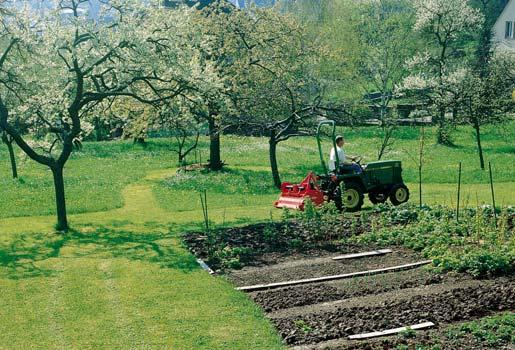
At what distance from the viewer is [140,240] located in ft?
53.0

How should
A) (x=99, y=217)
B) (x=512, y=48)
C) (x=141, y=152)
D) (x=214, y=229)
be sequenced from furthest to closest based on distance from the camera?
(x=512, y=48)
(x=141, y=152)
(x=99, y=217)
(x=214, y=229)

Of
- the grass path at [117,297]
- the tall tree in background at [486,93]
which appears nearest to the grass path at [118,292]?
the grass path at [117,297]

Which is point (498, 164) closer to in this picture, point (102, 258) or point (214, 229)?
point (214, 229)

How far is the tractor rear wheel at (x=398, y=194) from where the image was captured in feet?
60.3

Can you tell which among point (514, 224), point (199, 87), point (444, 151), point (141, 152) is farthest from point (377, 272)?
point (141, 152)

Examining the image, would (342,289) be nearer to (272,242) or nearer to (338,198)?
(272,242)

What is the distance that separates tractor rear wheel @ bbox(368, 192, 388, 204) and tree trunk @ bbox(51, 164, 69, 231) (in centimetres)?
777

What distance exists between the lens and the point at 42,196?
22766 mm

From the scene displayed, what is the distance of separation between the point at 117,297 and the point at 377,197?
8880mm

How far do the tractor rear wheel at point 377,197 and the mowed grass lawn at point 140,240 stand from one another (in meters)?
1.75

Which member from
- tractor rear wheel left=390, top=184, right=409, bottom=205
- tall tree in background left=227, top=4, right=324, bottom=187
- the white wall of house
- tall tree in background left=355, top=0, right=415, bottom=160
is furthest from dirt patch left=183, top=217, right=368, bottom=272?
the white wall of house

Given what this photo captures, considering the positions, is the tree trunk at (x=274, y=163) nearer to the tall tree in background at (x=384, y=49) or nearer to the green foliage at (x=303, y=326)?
the green foliage at (x=303, y=326)

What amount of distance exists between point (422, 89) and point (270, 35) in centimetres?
1180

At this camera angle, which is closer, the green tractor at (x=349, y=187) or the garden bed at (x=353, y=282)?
the garden bed at (x=353, y=282)
